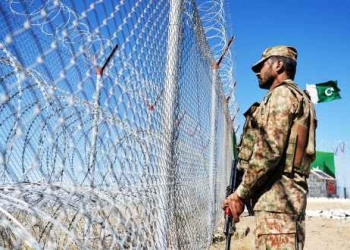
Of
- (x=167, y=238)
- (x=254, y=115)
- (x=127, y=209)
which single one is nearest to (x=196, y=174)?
(x=254, y=115)

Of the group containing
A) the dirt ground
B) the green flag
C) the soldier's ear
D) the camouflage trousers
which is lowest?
the dirt ground

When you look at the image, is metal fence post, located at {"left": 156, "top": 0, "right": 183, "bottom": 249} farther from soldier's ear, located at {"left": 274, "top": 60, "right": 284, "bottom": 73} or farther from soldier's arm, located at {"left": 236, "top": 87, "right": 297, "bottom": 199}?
soldier's ear, located at {"left": 274, "top": 60, "right": 284, "bottom": 73}

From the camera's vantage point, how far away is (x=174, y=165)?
2529 mm

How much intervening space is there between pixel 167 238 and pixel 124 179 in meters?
0.68

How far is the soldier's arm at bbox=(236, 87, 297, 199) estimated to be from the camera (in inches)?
94.7

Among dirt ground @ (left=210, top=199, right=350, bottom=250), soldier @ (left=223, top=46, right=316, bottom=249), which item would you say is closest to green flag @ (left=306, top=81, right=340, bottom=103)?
dirt ground @ (left=210, top=199, right=350, bottom=250)

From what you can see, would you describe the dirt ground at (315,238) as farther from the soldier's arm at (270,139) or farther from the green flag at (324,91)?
the green flag at (324,91)

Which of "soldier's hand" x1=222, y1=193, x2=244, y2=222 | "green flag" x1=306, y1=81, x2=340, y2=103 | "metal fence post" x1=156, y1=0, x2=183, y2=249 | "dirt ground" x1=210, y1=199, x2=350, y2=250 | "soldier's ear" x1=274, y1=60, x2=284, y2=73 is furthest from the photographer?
"green flag" x1=306, y1=81, x2=340, y2=103

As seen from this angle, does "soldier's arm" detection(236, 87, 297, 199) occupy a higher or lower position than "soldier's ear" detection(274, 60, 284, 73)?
lower

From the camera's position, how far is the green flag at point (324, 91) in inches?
506

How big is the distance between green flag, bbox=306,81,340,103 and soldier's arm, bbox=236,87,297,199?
10897 millimetres

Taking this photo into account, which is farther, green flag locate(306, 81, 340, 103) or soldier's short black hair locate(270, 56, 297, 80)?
green flag locate(306, 81, 340, 103)

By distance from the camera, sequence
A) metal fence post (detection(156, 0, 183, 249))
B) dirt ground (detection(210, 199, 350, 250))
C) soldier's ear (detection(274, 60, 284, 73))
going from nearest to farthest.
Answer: metal fence post (detection(156, 0, 183, 249)) → soldier's ear (detection(274, 60, 284, 73)) → dirt ground (detection(210, 199, 350, 250))

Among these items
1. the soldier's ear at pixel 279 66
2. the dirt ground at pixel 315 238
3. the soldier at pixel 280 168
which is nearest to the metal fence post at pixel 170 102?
the soldier at pixel 280 168
